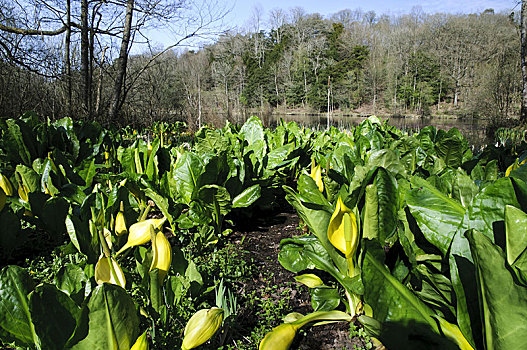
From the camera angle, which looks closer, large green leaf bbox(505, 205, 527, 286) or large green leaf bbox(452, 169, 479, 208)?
large green leaf bbox(505, 205, 527, 286)

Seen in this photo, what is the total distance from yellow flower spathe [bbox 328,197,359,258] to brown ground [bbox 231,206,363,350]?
40cm

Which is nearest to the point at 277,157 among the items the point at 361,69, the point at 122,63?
the point at 122,63

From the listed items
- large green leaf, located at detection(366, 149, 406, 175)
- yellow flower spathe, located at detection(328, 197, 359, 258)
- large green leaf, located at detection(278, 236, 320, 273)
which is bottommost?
large green leaf, located at detection(278, 236, 320, 273)

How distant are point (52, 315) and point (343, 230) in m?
0.94

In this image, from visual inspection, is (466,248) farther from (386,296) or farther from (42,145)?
(42,145)

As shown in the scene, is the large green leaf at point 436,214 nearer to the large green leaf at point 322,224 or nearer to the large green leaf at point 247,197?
the large green leaf at point 322,224

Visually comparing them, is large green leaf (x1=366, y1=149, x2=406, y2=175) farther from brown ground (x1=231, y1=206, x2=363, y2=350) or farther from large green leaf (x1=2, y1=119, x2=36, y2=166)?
large green leaf (x1=2, y1=119, x2=36, y2=166)

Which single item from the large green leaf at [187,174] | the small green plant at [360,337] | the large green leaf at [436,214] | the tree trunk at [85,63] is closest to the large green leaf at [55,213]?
the large green leaf at [187,174]

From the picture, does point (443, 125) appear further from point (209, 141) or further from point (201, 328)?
point (201, 328)

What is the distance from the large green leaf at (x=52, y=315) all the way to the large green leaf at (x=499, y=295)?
3.22 feet

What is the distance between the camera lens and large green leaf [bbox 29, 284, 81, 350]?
834mm

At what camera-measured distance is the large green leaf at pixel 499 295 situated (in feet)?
2.36

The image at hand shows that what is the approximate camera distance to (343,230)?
4.09 feet

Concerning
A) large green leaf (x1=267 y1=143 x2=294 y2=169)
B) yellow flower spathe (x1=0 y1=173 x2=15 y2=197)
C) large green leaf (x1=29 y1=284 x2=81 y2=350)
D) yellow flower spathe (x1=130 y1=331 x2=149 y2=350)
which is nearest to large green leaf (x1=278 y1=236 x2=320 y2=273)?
yellow flower spathe (x1=130 y1=331 x2=149 y2=350)
